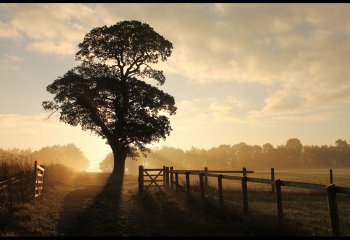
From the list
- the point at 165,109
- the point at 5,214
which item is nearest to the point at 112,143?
the point at 165,109

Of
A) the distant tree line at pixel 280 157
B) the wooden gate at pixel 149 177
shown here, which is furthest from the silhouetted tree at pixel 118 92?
the distant tree line at pixel 280 157

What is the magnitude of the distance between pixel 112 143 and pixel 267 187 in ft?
61.9

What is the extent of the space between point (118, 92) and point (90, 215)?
2407 cm

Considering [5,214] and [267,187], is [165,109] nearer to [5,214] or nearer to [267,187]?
[267,187]

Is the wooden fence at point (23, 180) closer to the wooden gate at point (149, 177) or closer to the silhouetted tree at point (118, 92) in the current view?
the wooden gate at point (149, 177)

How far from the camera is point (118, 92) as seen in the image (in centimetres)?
3725

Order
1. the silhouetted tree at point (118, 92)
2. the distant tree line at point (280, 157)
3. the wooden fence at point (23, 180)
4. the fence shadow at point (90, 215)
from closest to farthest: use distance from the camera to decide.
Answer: the fence shadow at point (90, 215), the wooden fence at point (23, 180), the silhouetted tree at point (118, 92), the distant tree line at point (280, 157)

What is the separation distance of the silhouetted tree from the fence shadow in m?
17.8

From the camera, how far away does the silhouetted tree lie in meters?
37.6

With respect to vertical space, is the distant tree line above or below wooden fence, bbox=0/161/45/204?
above

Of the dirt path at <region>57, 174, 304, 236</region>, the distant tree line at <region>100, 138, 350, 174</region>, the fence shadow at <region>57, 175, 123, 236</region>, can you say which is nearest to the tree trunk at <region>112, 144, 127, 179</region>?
the fence shadow at <region>57, 175, 123, 236</region>

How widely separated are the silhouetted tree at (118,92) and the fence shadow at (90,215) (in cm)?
1780

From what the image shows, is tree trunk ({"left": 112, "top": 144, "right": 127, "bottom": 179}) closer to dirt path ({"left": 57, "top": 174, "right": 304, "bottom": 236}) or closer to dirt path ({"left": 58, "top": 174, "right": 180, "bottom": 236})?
dirt path ({"left": 58, "top": 174, "right": 180, "bottom": 236})

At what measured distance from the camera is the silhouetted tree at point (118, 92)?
123ft
